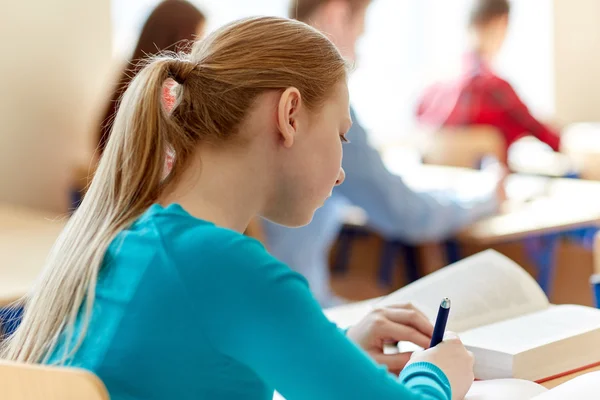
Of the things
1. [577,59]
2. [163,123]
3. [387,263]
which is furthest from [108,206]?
[577,59]

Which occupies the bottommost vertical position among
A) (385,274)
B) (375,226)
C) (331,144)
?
(385,274)

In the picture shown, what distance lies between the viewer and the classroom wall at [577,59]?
Answer: 16.8 ft

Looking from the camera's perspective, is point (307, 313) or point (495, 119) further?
point (495, 119)

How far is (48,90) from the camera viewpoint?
11.3 feet

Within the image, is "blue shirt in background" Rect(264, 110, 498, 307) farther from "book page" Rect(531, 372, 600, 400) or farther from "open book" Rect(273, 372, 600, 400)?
"book page" Rect(531, 372, 600, 400)

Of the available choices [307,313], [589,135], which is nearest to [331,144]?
[307,313]

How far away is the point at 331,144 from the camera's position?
38.4 inches

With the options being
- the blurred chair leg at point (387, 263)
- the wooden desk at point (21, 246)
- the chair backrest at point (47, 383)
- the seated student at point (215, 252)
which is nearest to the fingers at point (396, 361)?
the seated student at point (215, 252)

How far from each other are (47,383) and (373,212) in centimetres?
194

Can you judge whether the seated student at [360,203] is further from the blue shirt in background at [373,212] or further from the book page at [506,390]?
the book page at [506,390]

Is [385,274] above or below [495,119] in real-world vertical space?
below

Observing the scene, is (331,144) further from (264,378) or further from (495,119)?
(495,119)

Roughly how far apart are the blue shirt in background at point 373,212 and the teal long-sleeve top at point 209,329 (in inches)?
61.1

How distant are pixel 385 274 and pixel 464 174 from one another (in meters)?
0.47
